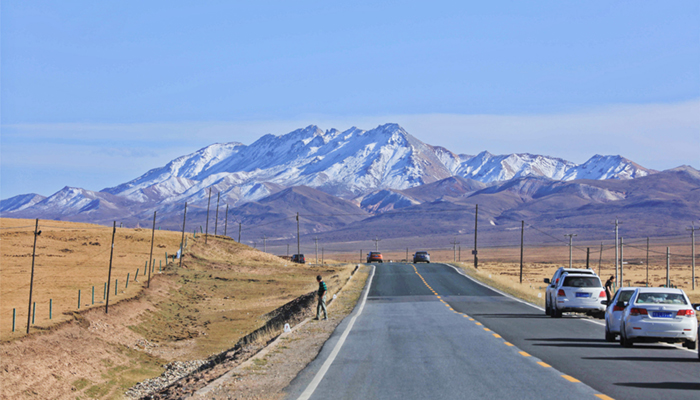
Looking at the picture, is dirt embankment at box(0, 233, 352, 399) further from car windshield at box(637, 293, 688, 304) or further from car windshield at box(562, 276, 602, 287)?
car windshield at box(562, 276, 602, 287)

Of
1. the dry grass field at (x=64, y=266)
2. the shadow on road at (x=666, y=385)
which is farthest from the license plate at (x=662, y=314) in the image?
the dry grass field at (x=64, y=266)

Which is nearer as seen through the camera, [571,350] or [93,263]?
[571,350]

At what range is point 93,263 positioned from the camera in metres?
62.0

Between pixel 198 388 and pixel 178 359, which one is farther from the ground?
pixel 198 388

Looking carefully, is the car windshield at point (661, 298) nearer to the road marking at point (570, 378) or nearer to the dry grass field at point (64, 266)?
the road marking at point (570, 378)

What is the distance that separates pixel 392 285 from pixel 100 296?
760 inches

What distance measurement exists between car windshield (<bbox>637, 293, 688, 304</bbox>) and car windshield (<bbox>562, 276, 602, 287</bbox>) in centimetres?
1030

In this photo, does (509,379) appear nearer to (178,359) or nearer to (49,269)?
(178,359)

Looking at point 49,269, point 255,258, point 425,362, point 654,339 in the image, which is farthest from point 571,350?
point 255,258

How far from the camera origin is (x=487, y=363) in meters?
15.4

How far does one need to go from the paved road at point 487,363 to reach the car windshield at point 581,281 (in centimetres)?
180

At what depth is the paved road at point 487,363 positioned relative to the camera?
12211 mm

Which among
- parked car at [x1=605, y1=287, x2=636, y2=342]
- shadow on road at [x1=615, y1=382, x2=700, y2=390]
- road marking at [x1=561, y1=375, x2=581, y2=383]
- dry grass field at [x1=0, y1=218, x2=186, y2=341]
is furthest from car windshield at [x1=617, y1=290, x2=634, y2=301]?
dry grass field at [x1=0, y1=218, x2=186, y2=341]

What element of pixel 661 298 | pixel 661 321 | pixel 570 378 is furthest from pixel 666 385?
pixel 661 298
